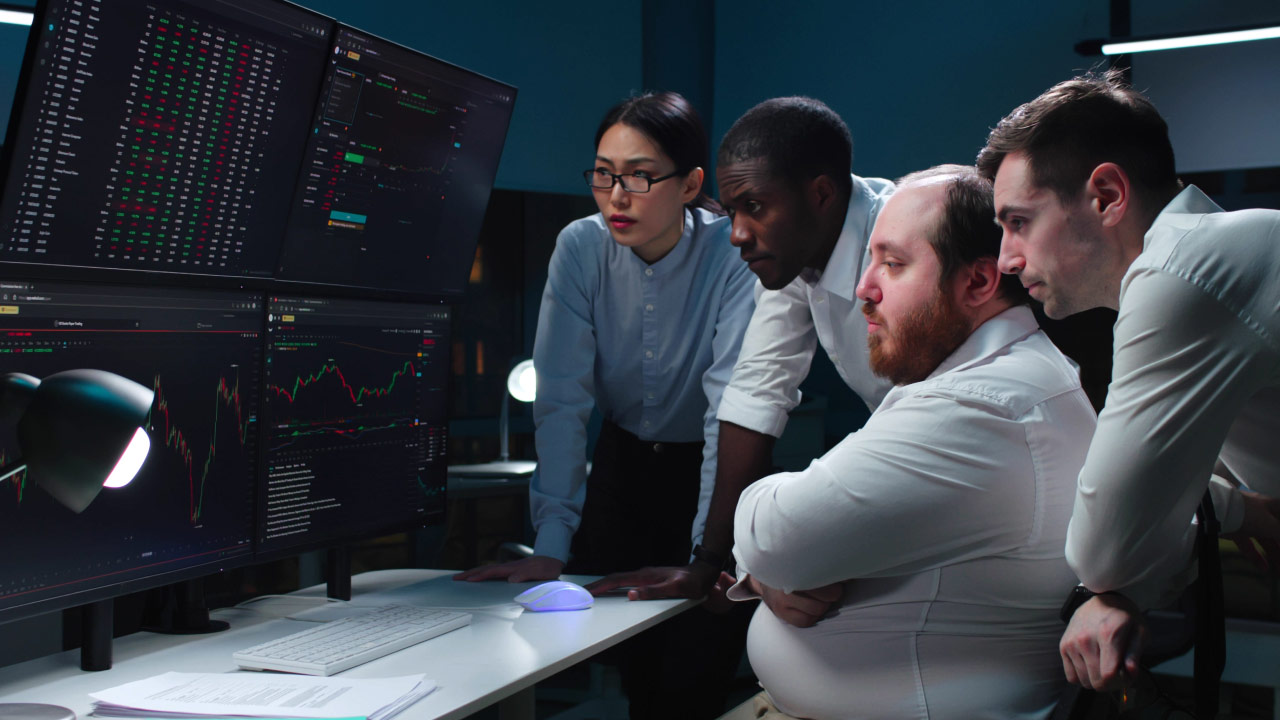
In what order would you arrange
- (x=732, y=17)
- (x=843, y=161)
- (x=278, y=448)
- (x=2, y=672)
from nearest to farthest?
(x=2, y=672)
(x=278, y=448)
(x=843, y=161)
(x=732, y=17)

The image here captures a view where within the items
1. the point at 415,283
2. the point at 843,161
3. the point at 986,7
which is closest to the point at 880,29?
the point at 986,7

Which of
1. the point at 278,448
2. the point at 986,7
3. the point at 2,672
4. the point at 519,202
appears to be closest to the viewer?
the point at 2,672

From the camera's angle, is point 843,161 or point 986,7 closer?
point 843,161

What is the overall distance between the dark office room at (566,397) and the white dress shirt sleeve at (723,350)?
0.01 metres

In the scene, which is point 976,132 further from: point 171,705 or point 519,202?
point 171,705

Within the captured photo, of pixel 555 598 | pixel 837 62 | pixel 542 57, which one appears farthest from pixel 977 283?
pixel 837 62

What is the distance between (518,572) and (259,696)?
2.45 ft

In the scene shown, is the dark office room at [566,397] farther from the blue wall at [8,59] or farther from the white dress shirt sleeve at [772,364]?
the blue wall at [8,59]

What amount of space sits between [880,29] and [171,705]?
15.9 ft

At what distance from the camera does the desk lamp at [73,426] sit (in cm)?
90

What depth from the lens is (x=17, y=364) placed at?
1.18 metres

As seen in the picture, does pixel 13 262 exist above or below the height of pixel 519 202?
below

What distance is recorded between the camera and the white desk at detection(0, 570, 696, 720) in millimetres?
1213

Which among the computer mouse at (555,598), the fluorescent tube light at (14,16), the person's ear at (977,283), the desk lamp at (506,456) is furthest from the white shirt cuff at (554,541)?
the fluorescent tube light at (14,16)
